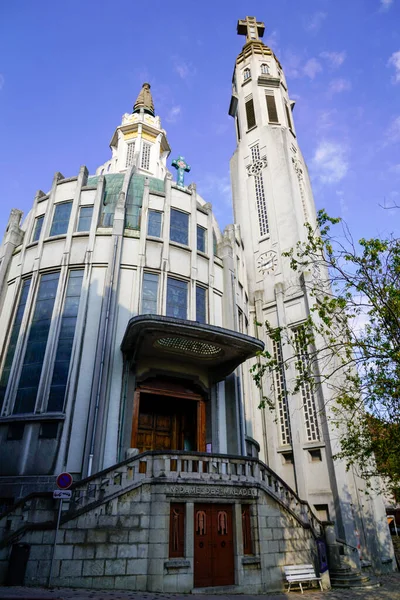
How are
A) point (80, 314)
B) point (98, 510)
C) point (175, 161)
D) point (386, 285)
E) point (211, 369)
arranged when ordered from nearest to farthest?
point (98, 510), point (386, 285), point (80, 314), point (211, 369), point (175, 161)

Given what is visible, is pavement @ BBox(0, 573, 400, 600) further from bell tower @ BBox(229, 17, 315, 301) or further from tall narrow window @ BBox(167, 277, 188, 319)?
bell tower @ BBox(229, 17, 315, 301)

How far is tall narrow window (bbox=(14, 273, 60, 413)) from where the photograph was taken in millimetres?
14781

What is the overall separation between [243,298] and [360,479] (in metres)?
10.5

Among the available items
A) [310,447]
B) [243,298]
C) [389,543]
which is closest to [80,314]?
[243,298]

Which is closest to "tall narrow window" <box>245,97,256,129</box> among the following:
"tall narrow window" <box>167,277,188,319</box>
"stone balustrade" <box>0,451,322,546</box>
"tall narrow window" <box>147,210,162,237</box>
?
"tall narrow window" <box>147,210,162,237</box>

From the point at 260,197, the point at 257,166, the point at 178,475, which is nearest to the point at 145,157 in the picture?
the point at 257,166

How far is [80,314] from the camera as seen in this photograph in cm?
1589

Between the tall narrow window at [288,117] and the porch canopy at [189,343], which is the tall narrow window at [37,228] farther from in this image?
the tall narrow window at [288,117]

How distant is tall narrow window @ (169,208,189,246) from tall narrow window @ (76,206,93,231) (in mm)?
3779

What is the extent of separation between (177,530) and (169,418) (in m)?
6.40

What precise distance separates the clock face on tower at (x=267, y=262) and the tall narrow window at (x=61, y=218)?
1253 centimetres

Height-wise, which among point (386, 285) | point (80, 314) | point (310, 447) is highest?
point (80, 314)

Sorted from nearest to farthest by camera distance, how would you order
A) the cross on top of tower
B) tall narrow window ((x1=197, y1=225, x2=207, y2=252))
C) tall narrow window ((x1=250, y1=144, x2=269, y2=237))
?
tall narrow window ((x1=197, y1=225, x2=207, y2=252)) < tall narrow window ((x1=250, y1=144, x2=269, y2=237)) < the cross on top of tower

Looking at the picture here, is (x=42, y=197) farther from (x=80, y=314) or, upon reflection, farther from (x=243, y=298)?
(x=243, y=298)
